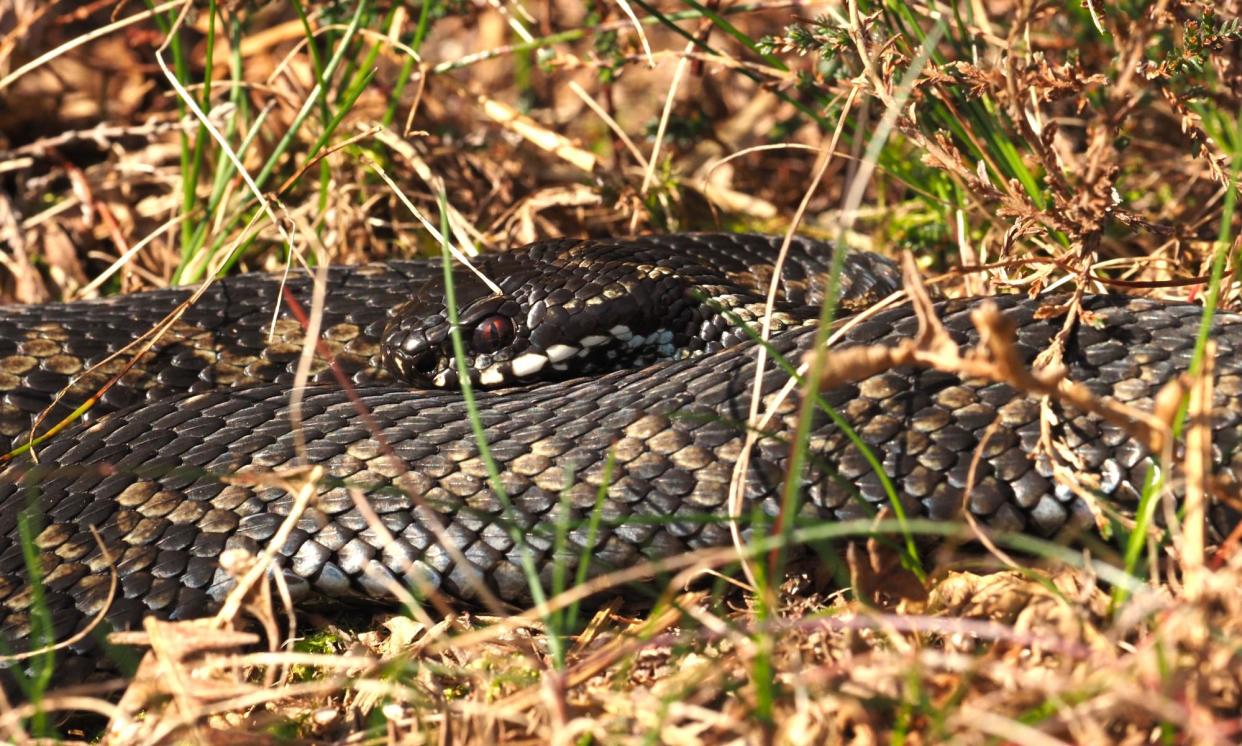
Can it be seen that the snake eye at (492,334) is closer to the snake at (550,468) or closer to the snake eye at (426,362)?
the snake eye at (426,362)

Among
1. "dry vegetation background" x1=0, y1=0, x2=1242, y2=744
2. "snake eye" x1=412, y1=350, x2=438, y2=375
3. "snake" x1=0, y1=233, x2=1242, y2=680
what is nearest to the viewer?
"dry vegetation background" x1=0, y1=0, x2=1242, y2=744

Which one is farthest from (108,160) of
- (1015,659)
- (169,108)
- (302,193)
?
(1015,659)

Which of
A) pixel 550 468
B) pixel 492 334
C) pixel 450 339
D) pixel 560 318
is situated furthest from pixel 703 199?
pixel 550 468

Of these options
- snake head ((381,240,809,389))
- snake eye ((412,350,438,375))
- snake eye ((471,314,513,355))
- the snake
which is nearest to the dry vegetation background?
the snake

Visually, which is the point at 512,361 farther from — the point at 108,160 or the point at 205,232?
the point at 108,160

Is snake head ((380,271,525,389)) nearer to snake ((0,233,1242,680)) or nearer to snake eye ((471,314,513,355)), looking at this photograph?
snake eye ((471,314,513,355))
